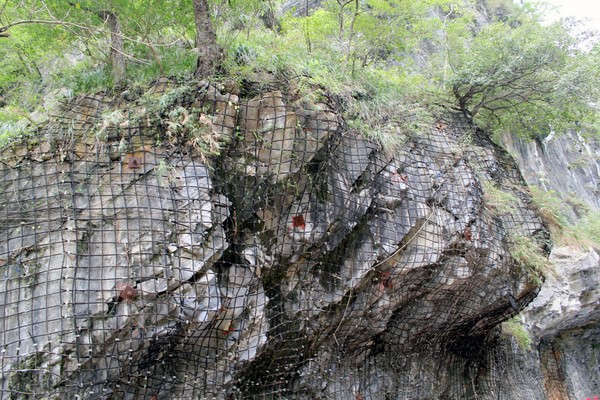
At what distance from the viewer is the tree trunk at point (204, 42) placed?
15.8ft

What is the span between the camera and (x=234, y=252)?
4.54 metres

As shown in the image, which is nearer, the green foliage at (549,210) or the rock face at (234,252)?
the rock face at (234,252)

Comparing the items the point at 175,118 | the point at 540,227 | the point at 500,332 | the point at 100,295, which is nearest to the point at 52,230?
the point at 100,295

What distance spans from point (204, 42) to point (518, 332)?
7.38 metres

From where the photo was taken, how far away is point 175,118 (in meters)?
4.38

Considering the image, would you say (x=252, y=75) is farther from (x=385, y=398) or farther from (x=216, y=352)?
(x=385, y=398)

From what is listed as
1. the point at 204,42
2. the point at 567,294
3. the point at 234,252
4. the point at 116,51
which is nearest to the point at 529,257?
the point at 567,294

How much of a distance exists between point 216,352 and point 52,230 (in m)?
1.76

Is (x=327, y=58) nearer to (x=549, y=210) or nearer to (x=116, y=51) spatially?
(x=116, y=51)

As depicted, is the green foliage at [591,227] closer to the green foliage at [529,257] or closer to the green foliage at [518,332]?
the green foliage at [518,332]

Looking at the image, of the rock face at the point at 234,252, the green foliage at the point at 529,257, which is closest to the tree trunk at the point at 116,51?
the rock face at the point at 234,252

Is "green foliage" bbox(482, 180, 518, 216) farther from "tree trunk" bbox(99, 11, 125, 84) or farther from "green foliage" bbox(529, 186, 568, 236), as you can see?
"tree trunk" bbox(99, 11, 125, 84)

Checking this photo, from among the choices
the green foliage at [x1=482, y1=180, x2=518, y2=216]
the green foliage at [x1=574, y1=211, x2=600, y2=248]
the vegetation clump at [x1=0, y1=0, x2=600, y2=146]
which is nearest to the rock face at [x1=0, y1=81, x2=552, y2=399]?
the green foliage at [x1=482, y1=180, x2=518, y2=216]

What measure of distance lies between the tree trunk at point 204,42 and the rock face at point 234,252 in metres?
0.36
